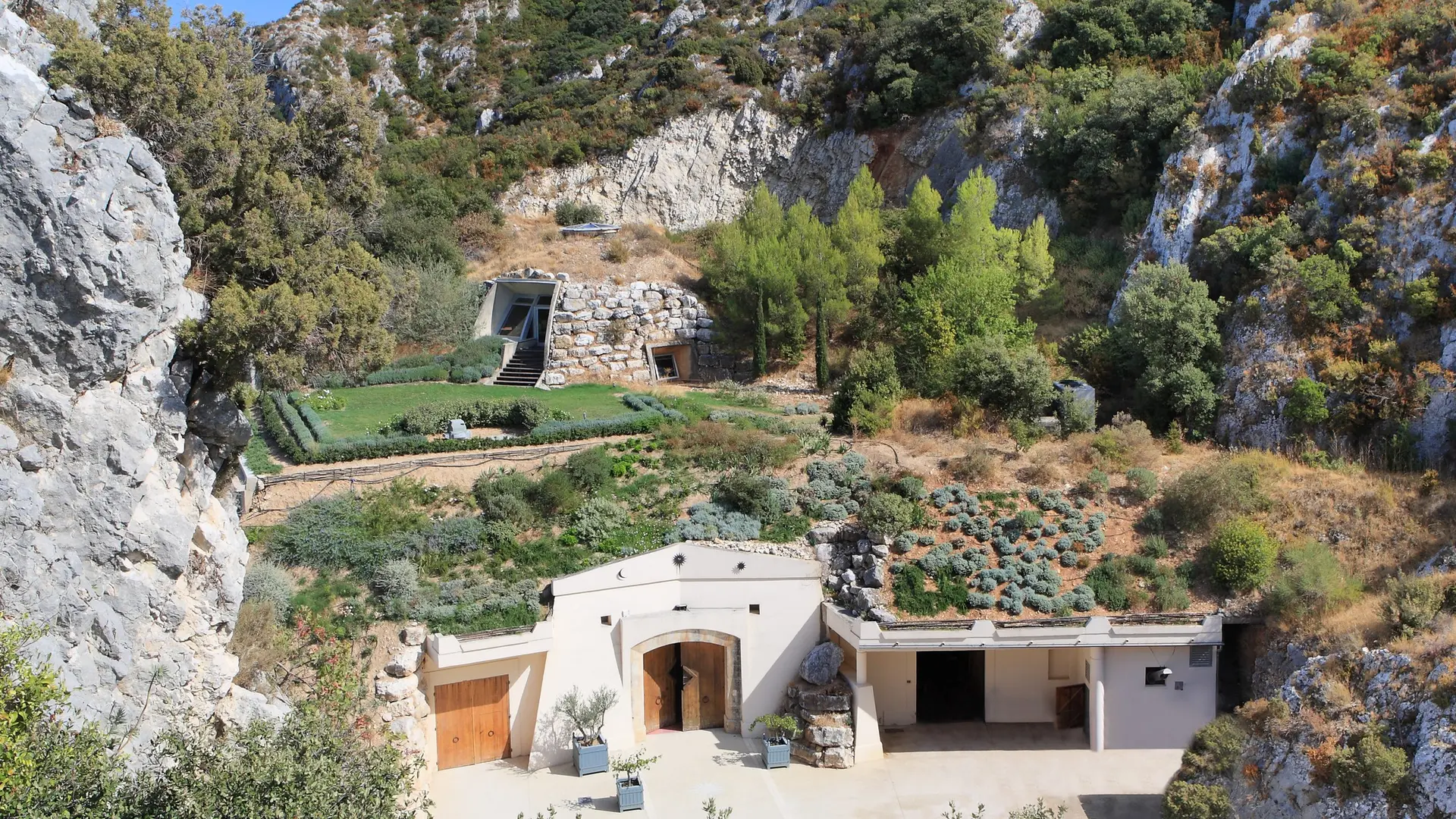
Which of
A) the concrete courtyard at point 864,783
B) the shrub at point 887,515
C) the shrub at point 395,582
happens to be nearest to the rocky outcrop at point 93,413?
the shrub at point 395,582

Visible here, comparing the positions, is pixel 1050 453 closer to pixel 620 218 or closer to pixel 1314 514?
pixel 1314 514

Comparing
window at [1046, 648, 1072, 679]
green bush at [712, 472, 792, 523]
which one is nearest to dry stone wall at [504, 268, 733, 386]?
green bush at [712, 472, 792, 523]

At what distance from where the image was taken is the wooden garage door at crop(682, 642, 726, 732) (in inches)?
850

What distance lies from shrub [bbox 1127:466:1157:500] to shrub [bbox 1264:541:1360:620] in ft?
10.8

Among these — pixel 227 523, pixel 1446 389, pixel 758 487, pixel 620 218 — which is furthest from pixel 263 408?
pixel 1446 389

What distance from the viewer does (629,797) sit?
18.3 meters

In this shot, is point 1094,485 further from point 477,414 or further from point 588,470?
point 477,414

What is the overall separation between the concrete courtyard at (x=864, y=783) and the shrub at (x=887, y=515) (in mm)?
3967

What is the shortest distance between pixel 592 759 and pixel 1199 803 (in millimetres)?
9776

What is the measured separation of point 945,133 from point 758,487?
23.1 metres

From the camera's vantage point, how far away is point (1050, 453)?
80.9ft

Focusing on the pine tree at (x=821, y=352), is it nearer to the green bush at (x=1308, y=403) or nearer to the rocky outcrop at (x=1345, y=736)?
the green bush at (x=1308, y=403)

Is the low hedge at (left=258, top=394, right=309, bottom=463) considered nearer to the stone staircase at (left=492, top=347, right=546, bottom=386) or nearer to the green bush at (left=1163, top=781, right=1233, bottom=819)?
the stone staircase at (left=492, top=347, right=546, bottom=386)

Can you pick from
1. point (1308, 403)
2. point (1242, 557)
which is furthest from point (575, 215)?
point (1242, 557)
